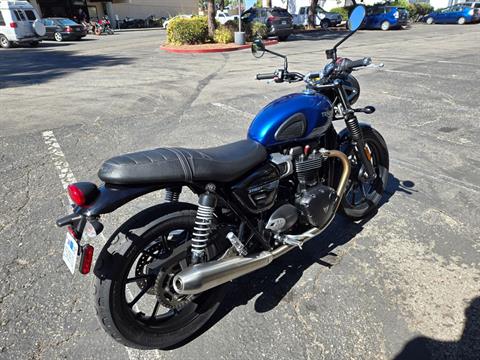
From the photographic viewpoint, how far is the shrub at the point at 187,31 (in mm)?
17688

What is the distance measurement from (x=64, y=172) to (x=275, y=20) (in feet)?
59.3

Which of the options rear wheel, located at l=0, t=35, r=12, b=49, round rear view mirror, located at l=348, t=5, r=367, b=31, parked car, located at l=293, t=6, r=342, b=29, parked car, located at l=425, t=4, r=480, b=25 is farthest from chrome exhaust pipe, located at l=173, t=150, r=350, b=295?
parked car, located at l=425, t=4, r=480, b=25

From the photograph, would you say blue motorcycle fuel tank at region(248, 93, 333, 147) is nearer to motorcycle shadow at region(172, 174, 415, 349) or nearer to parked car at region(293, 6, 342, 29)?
motorcycle shadow at region(172, 174, 415, 349)

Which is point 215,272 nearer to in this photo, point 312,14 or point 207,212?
point 207,212

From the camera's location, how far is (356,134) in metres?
2.93

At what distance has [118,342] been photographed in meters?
2.04

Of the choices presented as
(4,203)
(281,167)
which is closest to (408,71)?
(281,167)

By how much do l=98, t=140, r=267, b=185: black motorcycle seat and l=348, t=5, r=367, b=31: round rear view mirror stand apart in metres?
1.46

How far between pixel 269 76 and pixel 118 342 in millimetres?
2190

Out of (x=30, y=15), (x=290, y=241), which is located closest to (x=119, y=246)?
(x=290, y=241)

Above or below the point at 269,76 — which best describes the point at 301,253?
below

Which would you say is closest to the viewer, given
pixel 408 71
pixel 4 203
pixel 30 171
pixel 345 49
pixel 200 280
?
pixel 200 280

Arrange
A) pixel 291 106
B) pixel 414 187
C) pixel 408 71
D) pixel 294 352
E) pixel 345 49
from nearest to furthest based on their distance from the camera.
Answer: pixel 294 352
pixel 291 106
pixel 414 187
pixel 408 71
pixel 345 49

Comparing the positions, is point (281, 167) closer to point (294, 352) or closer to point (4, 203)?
point (294, 352)
